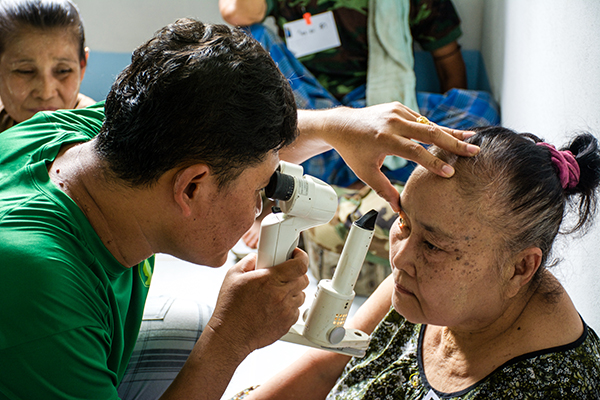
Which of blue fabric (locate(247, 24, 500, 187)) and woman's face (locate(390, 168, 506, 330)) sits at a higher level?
woman's face (locate(390, 168, 506, 330))

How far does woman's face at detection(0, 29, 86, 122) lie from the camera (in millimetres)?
2164

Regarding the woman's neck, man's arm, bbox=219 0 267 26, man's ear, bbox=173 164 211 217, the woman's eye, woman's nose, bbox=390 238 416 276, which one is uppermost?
man's ear, bbox=173 164 211 217

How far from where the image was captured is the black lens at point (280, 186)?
1213 mm

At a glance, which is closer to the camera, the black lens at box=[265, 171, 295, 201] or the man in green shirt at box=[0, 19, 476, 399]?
the man in green shirt at box=[0, 19, 476, 399]

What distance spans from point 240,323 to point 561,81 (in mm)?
1383

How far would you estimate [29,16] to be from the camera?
216 centimetres

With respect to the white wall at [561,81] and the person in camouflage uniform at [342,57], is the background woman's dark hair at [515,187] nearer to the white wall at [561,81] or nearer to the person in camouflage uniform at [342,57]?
the white wall at [561,81]

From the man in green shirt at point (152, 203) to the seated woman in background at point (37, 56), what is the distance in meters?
1.00

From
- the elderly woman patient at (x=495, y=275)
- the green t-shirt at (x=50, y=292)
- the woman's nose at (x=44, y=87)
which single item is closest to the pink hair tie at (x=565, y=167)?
the elderly woman patient at (x=495, y=275)

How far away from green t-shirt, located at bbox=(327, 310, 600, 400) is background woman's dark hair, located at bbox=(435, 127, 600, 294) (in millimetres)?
229

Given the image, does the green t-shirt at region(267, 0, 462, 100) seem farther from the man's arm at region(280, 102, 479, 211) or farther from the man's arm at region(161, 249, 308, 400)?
the man's arm at region(161, 249, 308, 400)

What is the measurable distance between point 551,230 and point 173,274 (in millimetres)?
2225

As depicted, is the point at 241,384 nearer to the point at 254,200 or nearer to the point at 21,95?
the point at 254,200

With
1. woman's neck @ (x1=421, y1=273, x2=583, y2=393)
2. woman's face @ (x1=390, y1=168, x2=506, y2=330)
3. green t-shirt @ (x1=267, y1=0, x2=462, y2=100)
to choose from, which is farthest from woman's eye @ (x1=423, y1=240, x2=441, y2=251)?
green t-shirt @ (x1=267, y1=0, x2=462, y2=100)
